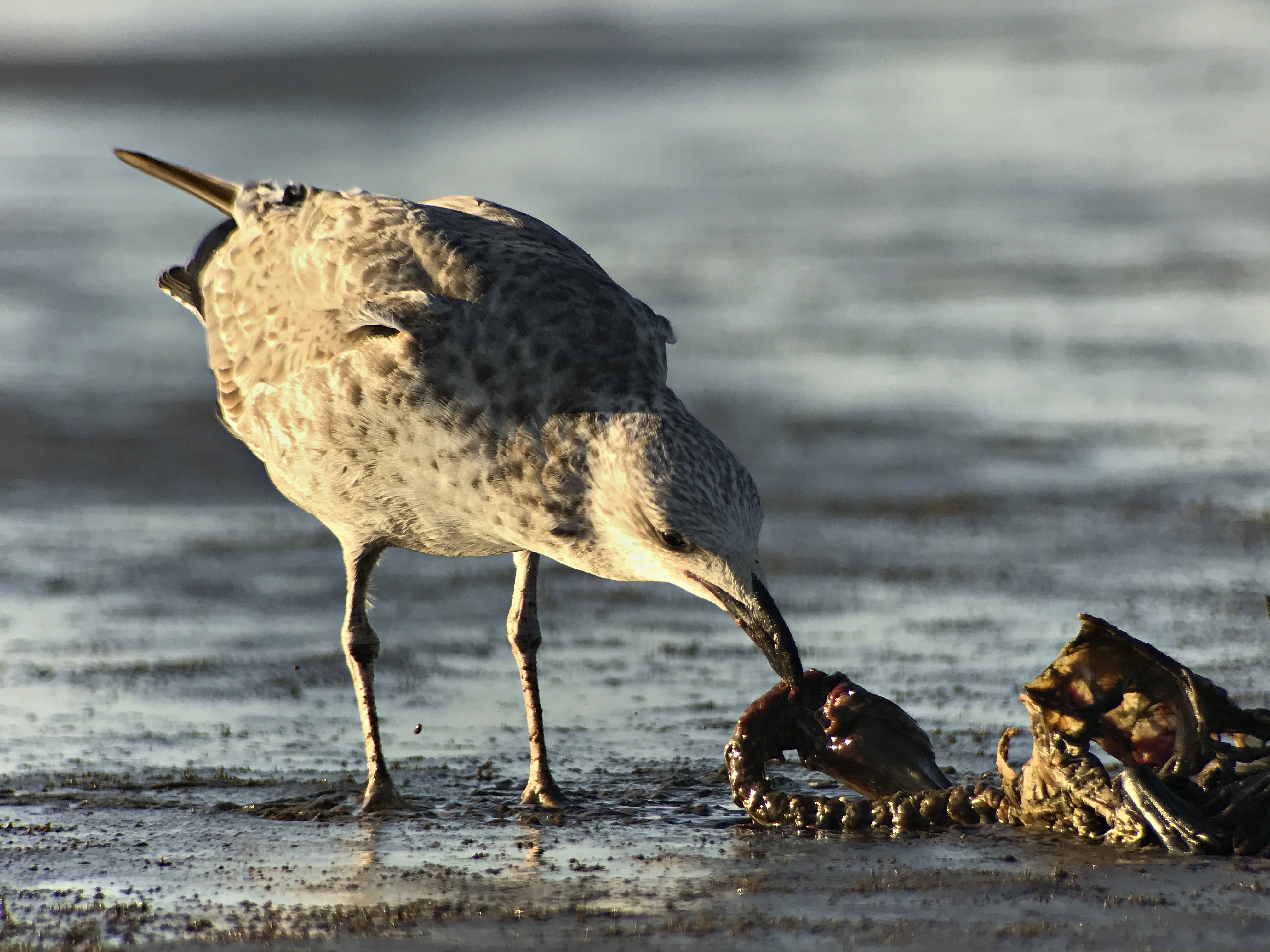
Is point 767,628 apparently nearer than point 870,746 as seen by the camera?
Yes

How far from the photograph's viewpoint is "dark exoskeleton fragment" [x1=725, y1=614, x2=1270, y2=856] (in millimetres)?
4387

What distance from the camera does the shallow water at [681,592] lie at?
14.9 feet

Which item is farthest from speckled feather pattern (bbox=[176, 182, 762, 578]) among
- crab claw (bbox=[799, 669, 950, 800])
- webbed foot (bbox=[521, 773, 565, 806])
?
webbed foot (bbox=[521, 773, 565, 806])

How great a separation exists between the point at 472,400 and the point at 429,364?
0.61ft

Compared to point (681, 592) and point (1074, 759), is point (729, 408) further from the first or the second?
point (1074, 759)

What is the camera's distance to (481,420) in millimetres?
5254

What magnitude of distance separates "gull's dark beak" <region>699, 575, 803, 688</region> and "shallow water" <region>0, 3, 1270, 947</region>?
0.47 metres

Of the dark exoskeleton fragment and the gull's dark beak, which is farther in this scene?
the gull's dark beak

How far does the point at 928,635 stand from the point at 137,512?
426 centimetres

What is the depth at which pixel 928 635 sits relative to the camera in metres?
6.77

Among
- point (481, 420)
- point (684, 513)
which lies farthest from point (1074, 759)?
point (481, 420)

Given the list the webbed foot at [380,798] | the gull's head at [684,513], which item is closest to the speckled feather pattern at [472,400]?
the gull's head at [684,513]

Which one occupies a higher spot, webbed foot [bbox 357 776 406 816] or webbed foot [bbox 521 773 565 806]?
webbed foot [bbox 521 773 565 806]

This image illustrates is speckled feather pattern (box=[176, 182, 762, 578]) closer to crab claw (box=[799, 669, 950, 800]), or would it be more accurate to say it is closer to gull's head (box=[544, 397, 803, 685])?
gull's head (box=[544, 397, 803, 685])
